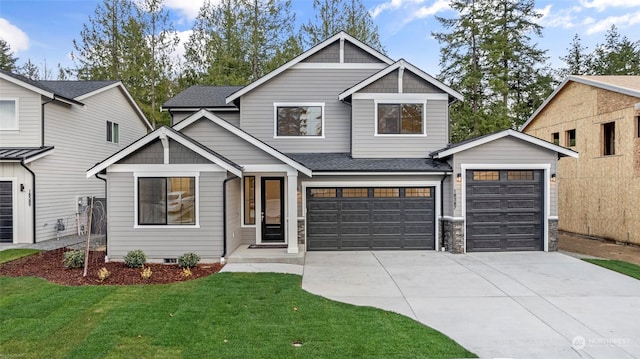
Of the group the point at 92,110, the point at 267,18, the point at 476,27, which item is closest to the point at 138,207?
the point at 92,110

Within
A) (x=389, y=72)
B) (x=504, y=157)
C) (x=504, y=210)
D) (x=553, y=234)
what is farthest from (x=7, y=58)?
(x=553, y=234)

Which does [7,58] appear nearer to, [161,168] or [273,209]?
[161,168]

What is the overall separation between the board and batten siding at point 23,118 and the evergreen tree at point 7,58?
26.4 meters

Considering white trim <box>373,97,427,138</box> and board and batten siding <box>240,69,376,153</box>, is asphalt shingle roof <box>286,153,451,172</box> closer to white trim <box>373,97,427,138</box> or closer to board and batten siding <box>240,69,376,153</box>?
board and batten siding <box>240,69,376,153</box>

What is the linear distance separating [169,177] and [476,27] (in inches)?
856

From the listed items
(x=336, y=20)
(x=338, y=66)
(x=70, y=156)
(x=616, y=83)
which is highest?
(x=336, y=20)

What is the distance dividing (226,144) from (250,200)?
7.26 feet

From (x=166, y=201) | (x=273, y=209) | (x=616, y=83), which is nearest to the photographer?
(x=166, y=201)

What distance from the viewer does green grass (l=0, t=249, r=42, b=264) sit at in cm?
987

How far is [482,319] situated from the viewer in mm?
5859

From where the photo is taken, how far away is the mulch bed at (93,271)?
794 centimetres

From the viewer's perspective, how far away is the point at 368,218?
460 inches

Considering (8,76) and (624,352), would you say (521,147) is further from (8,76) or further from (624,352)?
(8,76)

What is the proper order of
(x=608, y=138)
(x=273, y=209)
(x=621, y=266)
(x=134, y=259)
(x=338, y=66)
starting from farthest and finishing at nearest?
(x=608, y=138), (x=338, y=66), (x=273, y=209), (x=621, y=266), (x=134, y=259)
